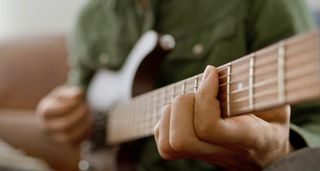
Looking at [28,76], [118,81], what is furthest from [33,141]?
[118,81]

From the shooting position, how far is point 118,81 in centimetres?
105

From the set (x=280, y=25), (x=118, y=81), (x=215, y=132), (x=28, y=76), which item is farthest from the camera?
(x=28, y=76)

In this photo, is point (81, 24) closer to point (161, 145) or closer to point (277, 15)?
point (277, 15)

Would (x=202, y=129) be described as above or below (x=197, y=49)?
below

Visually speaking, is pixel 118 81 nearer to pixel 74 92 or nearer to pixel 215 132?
pixel 74 92

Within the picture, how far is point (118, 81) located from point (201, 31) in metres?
0.19

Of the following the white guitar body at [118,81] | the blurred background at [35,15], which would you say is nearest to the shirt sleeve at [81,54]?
the white guitar body at [118,81]

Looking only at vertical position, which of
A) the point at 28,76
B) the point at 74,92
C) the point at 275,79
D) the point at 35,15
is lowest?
the point at 275,79

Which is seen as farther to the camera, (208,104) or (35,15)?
(35,15)

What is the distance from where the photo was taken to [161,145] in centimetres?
62

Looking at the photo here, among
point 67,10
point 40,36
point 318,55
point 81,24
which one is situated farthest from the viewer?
point 67,10

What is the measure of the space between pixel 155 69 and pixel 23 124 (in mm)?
691

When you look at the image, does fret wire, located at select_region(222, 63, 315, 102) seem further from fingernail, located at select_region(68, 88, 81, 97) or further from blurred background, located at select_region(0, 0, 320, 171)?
blurred background, located at select_region(0, 0, 320, 171)

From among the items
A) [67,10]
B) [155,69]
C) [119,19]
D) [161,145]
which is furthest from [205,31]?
[67,10]
